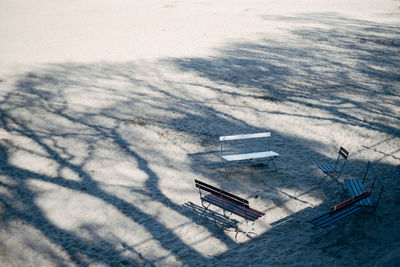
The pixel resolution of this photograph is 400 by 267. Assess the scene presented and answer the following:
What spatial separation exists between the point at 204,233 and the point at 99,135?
17.5 ft

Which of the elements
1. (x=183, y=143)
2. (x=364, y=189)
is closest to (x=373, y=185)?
(x=364, y=189)

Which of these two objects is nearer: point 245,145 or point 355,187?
point 355,187

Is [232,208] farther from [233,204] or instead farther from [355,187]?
[355,187]

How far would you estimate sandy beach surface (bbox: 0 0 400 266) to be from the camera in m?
5.62

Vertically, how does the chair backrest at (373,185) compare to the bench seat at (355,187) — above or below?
below

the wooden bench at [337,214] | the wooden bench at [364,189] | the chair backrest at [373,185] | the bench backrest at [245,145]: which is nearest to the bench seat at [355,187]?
the wooden bench at [364,189]

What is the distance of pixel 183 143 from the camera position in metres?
9.36

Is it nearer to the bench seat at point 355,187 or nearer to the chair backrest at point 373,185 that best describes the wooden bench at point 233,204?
the bench seat at point 355,187

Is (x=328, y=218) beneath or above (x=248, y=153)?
above

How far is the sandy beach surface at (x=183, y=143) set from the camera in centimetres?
562

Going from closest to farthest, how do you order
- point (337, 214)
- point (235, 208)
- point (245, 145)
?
point (337, 214), point (235, 208), point (245, 145)

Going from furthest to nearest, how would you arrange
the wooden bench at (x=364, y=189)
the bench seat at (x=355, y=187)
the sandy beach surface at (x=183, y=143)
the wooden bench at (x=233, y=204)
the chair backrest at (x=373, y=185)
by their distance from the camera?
the chair backrest at (x=373, y=185) → the bench seat at (x=355, y=187) → the wooden bench at (x=364, y=189) → the wooden bench at (x=233, y=204) → the sandy beach surface at (x=183, y=143)

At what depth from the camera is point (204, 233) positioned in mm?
5906

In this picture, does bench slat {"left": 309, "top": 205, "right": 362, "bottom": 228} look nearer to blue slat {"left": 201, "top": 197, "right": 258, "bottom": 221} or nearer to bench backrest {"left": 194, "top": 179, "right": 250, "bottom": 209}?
blue slat {"left": 201, "top": 197, "right": 258, "bottom": 221}
